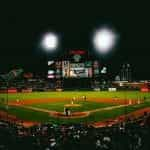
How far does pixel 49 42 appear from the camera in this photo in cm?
735

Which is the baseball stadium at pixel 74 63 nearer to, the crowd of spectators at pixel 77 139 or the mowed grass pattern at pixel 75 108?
the crowd of spectators at pixel 77 139

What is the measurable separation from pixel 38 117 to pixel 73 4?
368 centimetres

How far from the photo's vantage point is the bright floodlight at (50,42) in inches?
289

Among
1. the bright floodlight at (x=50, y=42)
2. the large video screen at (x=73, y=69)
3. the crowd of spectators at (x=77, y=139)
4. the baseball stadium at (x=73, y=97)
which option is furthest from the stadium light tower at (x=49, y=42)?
the crowd of spectators at (x=77, y=139)

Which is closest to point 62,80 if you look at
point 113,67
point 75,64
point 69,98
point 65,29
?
point 75,64

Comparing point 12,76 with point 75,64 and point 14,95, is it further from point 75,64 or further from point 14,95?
point 14,95

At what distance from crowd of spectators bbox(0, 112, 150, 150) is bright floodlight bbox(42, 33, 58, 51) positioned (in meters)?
1.59


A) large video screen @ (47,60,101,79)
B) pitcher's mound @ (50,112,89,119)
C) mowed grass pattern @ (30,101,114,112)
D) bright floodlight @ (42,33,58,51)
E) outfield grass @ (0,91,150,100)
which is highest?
bright floodlight @ (42,33,58,51)

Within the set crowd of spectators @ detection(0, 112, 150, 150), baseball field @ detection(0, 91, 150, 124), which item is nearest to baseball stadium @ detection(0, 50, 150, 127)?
baseball field @ detection(0, 91, 150, 124)

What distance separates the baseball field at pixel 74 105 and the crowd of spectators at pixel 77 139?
2.64 metres

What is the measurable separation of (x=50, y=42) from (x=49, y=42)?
2 centimetres

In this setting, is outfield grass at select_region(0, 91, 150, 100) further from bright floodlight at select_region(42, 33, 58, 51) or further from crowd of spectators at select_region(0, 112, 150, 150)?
crowd of spectators at select_region(0, 112, 150, 150)

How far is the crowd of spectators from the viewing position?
5.61m

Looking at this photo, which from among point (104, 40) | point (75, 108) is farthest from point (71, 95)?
point (104, 40)
